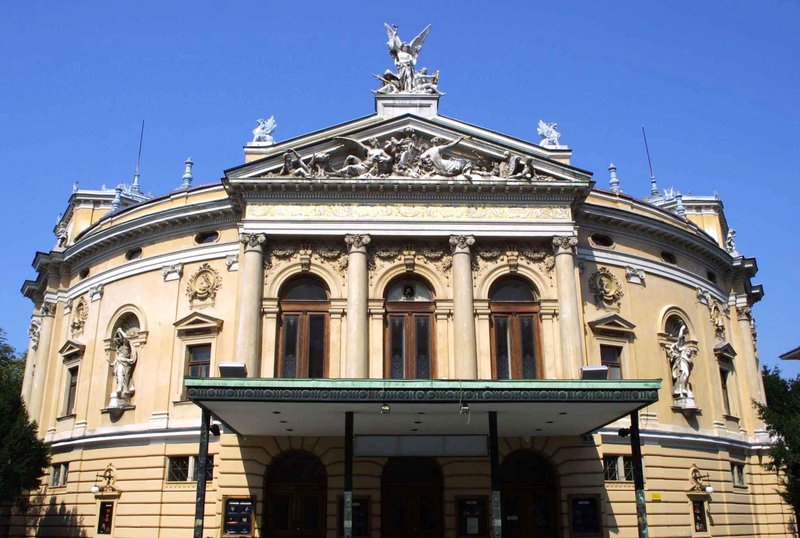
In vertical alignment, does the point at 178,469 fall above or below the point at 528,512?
above

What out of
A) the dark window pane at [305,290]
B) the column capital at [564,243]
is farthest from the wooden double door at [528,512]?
the dark window pane at [305,290]

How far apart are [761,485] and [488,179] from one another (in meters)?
19.6

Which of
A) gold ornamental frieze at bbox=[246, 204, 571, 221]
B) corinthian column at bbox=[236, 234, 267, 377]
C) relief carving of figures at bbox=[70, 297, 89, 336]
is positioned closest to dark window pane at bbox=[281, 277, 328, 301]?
corinthian column at bbox=[236, 234, 267, 377]

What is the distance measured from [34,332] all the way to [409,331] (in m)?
23.1

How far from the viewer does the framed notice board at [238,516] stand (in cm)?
2714

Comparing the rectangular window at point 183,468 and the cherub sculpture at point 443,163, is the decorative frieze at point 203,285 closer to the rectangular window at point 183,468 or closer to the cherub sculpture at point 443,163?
the rectangular window at point 183,468

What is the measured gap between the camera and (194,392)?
69.9ft

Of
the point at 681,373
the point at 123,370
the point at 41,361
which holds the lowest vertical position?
the point at 681,373

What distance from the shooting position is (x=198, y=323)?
106 feet

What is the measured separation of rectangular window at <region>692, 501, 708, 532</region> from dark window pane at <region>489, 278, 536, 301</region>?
10.7 metres

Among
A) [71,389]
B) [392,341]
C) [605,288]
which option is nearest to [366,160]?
[392,341]

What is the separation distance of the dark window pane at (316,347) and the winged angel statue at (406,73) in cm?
1015

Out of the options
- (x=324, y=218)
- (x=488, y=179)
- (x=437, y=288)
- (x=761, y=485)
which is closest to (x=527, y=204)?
(x=488, y=179)

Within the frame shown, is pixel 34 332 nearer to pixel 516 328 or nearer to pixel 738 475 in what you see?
pixel 516 328
